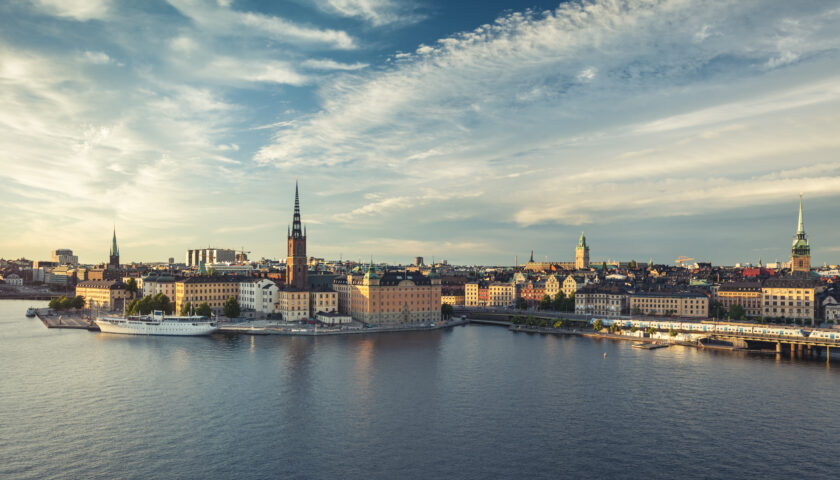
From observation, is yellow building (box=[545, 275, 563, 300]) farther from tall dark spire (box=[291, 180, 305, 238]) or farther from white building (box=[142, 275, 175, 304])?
white building (box=[142, 275, 175, 304])

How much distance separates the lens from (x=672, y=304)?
89562 mm

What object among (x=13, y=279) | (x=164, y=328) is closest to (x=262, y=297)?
(x=164, y=328)

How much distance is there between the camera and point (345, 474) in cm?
2616

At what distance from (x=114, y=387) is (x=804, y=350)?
66.5 metres

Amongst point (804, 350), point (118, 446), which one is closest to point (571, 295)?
point (804, 350)

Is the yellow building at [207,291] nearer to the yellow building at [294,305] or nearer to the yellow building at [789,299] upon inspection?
the yellow building at [294,305]

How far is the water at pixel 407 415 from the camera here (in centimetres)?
2734

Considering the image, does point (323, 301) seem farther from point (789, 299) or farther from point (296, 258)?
point (789, 299)

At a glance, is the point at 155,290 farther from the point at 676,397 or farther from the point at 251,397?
the point at 676,397

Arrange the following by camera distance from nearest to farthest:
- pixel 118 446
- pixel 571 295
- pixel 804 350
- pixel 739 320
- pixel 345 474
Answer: pixel 345 474 → pixel 118 446 → pixel 804 350 → pixel 739 320 → pixel 571 295

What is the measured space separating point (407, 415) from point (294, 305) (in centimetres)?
5044

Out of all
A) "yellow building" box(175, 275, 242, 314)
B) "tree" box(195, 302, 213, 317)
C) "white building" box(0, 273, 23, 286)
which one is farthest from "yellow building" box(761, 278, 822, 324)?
"white building" box(0, 273, 23, 286)

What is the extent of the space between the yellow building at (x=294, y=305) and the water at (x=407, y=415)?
83.3ft

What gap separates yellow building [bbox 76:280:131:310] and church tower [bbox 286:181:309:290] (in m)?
29.3
